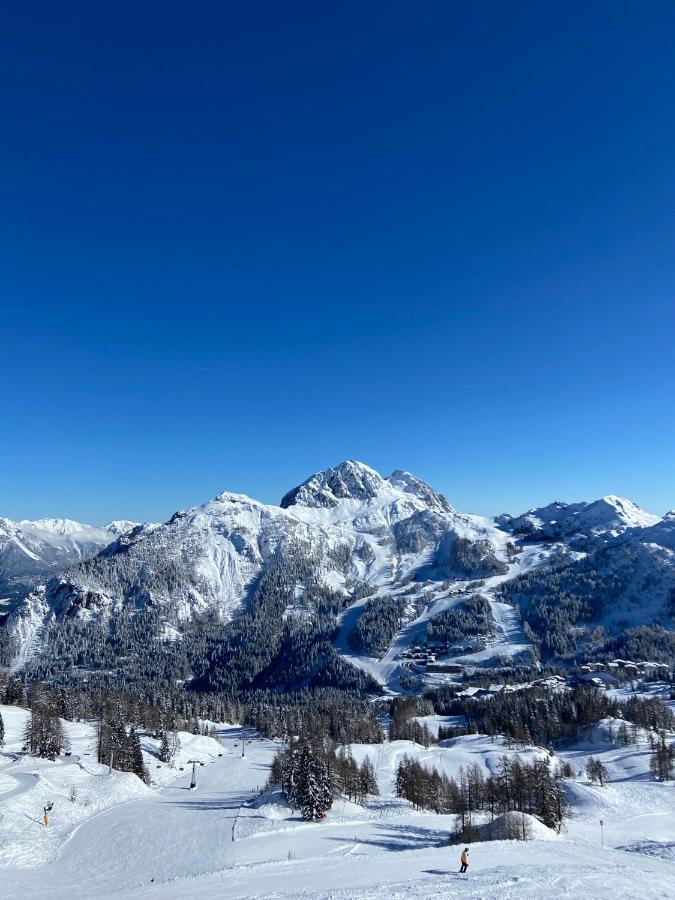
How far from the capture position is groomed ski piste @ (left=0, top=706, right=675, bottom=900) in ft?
116

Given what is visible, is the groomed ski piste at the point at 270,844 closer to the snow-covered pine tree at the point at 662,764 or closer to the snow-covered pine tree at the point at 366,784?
the snow-covered pine tree at the point at 662,764

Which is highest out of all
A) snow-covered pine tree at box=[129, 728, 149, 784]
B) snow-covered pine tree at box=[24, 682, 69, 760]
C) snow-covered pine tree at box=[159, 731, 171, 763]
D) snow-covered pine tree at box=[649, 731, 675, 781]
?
snow-covered pine tree at box=[24, 682, 69, 760]

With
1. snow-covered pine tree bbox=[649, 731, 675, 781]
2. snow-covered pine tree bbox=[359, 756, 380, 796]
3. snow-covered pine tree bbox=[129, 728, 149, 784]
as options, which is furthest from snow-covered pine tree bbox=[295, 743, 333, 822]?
snow-covered pine tree bbox=[649, 731, 675, 781]

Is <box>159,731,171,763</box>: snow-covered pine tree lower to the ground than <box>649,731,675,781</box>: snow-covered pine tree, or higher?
higher

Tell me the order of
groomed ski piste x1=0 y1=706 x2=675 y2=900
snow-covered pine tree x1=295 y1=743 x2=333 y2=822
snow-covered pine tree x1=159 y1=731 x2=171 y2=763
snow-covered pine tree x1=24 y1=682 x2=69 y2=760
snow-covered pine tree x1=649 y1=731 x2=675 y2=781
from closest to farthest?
groomed ski piste x1=0 y1=706 x2=675 y2=900 < snow-covered pine tree x1=295 y1=743 x2=333 y2=822 < snow-covered pine tree x1=24 y1=682 x2=69 y2=760 < snow-covered pine tree x1=649 y1=731 x2=675 y2=781 < snow-covered pine tree x1=159 y1=731 x2=171 y2=763

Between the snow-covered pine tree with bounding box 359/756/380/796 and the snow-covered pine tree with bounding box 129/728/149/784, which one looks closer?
the snow-covered pine tree with bounding box 359/756/380/796

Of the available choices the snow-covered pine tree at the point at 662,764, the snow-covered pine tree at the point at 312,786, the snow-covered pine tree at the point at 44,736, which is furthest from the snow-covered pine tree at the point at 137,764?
the snow-covered pine tree at the point at 662,764

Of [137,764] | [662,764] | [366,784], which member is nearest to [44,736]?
[137,764]

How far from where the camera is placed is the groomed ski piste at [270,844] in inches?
1390

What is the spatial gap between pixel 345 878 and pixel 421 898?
13.1m

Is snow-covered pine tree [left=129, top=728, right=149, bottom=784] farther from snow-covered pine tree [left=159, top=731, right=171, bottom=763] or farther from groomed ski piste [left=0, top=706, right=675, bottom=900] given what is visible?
snow-covered pine tree [left=159, top=731, right=171, bottom=763]

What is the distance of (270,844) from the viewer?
184ft

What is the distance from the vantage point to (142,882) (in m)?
45.5

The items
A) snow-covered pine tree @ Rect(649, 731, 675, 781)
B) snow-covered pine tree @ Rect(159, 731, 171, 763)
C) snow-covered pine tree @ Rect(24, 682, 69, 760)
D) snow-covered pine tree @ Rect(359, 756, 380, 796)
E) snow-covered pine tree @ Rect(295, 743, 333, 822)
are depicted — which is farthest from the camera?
snow-covered pine tree @ Rect(159, 731, 171, 763)
